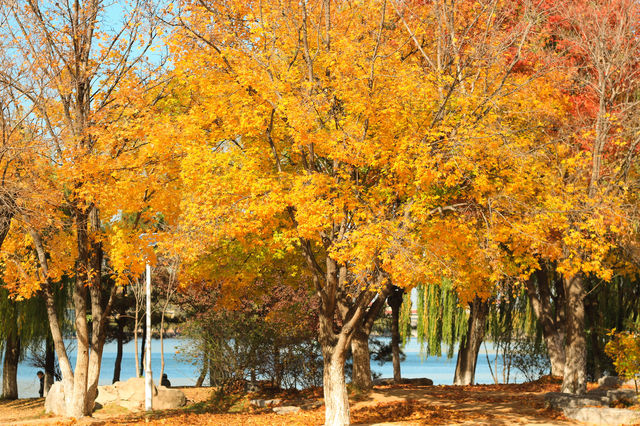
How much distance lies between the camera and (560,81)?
15.2m

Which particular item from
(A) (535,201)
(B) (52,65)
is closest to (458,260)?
(A) (535,201)

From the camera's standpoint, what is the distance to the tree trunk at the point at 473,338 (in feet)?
69.7

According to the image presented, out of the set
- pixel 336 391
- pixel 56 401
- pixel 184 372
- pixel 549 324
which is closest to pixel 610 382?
pixel 549 324

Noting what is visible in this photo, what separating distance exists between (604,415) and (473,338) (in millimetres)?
9151

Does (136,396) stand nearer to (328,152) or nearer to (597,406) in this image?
(328,152)

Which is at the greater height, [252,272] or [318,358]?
[252,272]

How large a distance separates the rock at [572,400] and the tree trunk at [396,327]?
27.0ft

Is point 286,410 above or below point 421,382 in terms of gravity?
above

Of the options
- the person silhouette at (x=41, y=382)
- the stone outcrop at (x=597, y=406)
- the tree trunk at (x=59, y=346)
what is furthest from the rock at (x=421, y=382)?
the person silhouette at (x=41, y=382)

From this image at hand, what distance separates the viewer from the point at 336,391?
12.2 metres

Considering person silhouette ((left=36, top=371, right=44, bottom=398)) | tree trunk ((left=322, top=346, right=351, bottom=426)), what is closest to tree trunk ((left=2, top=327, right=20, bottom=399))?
person silhouette ((left=36, top=371, right=44, bottom=398))

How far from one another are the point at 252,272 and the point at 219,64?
558cm

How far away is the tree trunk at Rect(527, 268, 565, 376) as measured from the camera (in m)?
18.4

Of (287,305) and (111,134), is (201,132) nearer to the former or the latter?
(111,134)
